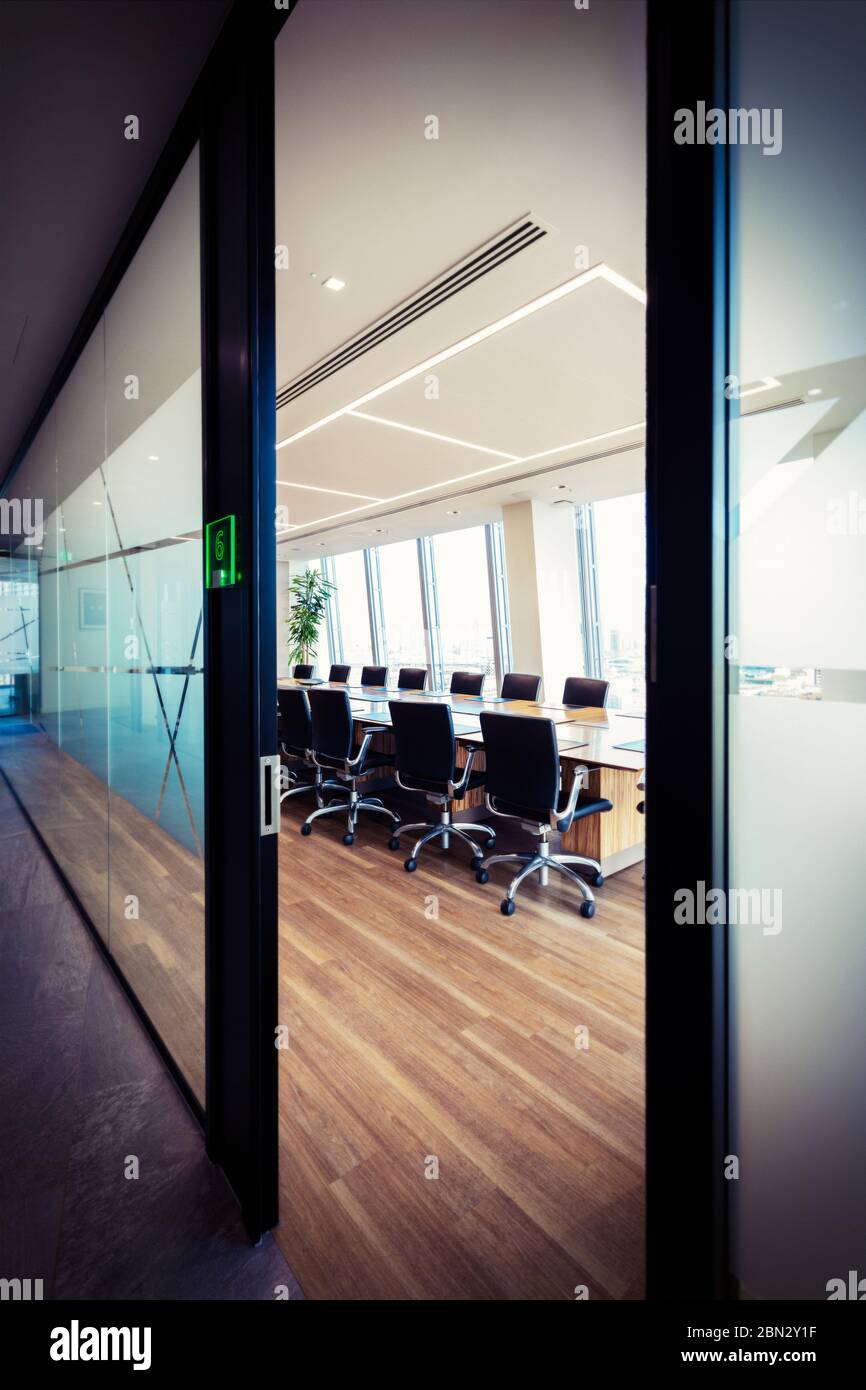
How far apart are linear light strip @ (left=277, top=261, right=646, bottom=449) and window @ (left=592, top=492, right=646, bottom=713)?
4.30 m

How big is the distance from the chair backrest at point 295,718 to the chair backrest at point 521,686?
6.87ft

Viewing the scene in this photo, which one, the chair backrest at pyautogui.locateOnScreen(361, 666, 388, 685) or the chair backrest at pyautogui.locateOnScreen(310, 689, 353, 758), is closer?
the chair backrest at pyautogui.locateOnScreen(310, 689, 353, 758)

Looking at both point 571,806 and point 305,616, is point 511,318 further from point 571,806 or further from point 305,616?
point 305,616

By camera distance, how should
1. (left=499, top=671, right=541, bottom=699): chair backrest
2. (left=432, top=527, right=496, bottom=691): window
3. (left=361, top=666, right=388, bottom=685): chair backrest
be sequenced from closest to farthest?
1. (left=499, top=671, right=541, bottom=699): chair backrest
2. (left=361, top=666, right=388, bottom=685): chair backrest
3. (left=432, top=527, right=496, bottom=691): window

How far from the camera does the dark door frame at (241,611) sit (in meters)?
1.44

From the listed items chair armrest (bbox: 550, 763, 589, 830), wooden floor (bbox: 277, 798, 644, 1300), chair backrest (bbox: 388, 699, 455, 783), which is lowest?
wooden floor (bbox: 277, 798, 644, 1300)

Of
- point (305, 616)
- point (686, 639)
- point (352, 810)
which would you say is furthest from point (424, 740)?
point (305, 616)

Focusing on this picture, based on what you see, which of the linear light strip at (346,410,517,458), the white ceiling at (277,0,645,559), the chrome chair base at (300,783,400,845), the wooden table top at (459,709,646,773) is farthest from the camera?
the linear light strip at (346,410,517,458)

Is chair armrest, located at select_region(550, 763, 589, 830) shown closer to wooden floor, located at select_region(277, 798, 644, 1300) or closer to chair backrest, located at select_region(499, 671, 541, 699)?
wooden floor, located at select_region(277, 798, 644, 1300)

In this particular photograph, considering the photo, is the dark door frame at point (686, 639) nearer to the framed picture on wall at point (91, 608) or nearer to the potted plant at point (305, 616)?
the framed picture on wall at point (91, 608)

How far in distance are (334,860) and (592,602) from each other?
18.5ft

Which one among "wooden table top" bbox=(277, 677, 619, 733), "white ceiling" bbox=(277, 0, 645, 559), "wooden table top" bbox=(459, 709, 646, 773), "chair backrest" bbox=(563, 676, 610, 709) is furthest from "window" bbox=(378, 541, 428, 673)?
"wooden table top" bbox=(459, 709, 646, 773)

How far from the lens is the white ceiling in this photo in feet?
5.62
